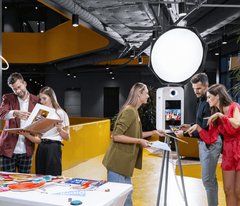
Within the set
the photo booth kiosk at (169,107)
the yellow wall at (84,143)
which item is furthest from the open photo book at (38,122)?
the yellow wall at (84,143)

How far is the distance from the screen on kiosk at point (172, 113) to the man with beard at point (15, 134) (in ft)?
4.04

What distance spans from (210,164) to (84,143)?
204 inches

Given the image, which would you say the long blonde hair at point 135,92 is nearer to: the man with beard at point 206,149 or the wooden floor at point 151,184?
the man with beard at point 206,149

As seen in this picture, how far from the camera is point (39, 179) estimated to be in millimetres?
2406

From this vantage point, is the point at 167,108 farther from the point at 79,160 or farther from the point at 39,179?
the point at 79,160

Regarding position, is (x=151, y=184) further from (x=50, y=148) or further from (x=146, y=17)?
(x=146, y=17)

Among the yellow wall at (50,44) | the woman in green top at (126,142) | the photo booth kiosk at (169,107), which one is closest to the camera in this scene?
the photo booth kiosk at (169,107)

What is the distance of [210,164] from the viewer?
3.58 meters

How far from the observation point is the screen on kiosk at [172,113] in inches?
Answer: 118

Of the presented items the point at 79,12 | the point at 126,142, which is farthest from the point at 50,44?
the point at 126,142

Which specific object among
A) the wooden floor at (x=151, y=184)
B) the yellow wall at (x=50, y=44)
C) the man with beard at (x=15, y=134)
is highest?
the yellow wall at (x=50, y=44)

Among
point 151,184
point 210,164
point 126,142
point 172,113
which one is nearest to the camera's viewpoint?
point 172,113

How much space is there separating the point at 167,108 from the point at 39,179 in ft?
4.07

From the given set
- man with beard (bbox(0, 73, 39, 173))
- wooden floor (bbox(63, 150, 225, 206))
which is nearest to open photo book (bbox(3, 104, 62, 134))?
man with beard (bbox(0, 73, 39, 173))
